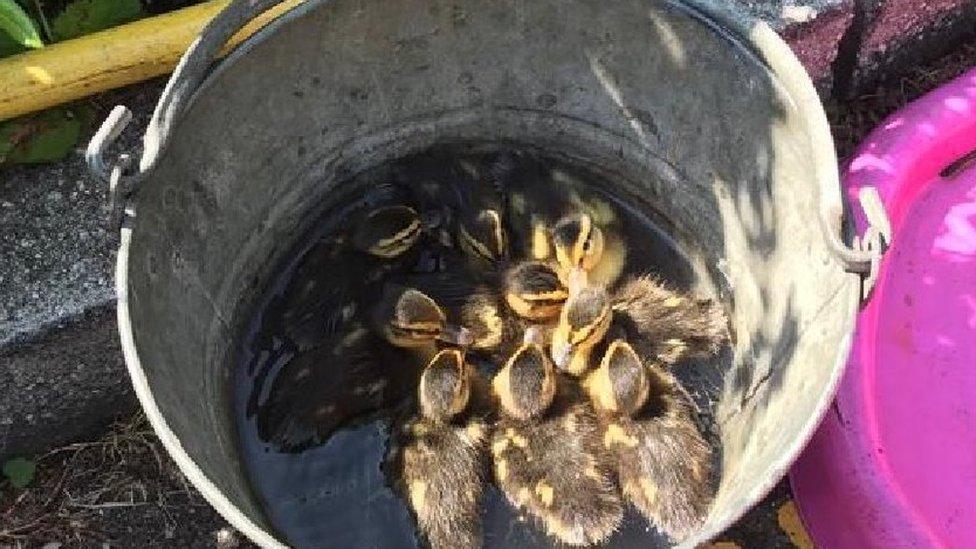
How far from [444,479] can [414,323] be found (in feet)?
1.08

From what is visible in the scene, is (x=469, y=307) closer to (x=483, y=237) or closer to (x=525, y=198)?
(x=483, y=237)

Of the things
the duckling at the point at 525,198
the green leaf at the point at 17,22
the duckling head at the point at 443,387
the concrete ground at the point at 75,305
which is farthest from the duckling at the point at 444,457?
the green leaf at the point at 17,22

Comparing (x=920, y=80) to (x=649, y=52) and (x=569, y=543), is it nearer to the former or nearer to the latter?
(x=649, y=52)

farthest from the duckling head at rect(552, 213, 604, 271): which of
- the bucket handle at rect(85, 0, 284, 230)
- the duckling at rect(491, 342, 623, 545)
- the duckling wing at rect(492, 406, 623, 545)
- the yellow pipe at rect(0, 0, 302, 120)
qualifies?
the bucket handle at rect(85, 0, 284, 230)

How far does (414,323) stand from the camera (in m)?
2.45

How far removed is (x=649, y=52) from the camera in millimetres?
2412

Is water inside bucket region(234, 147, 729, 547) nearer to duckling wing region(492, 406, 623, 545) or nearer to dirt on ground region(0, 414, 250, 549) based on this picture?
duckling wing region(492, 406, 623, 545)

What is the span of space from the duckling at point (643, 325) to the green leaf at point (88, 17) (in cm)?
114

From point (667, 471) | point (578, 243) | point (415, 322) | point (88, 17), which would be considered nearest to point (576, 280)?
point (578, 243)

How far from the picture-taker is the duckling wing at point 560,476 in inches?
88.8

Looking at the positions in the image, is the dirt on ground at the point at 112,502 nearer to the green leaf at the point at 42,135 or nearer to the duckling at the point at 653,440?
the green leaf at the point at 42,135

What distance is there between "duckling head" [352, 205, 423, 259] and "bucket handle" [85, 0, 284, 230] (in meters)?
0.62

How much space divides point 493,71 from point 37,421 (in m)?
1.22

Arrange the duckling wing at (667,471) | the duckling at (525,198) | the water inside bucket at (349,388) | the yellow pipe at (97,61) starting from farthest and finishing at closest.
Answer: the duckling at (525,198) < the yellow pipe at (97,61) < the water inside bucket at (349,388) < the duckling wing at (667,471)
